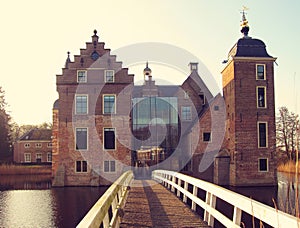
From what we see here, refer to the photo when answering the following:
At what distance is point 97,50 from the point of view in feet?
104

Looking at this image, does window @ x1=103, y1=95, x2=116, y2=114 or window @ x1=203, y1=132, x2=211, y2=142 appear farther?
window @ x1=203, y1=132, x2=211, y2=142

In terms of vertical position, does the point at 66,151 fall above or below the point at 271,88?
below

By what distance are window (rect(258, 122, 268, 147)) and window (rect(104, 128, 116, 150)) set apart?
11204 millimetres

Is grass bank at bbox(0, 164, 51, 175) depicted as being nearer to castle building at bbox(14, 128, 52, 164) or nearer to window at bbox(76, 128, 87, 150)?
window at bbox(76, 128, 87, 150)

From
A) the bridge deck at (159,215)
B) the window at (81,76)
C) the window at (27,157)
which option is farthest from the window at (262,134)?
the window at (27,157)

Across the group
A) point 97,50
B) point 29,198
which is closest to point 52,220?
point 29,198

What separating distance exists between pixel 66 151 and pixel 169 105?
1288cm

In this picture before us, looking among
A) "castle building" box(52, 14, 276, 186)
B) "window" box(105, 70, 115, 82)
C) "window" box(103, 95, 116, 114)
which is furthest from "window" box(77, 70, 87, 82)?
"window" box(103, 95, 116, 114)

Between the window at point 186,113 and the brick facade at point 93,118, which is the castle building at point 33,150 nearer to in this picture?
the window at point 186,113

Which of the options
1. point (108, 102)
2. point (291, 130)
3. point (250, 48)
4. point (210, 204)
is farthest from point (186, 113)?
point (210, 204)

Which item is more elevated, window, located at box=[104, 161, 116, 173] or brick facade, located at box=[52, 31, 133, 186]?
brick facade, located at box=[52, 31, 133, 186]

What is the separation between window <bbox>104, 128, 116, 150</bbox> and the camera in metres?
31.0

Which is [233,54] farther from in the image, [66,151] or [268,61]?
[66,151]

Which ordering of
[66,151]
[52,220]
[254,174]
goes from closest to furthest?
1. [52,220]
2. [254,174]
3. [66,151]
